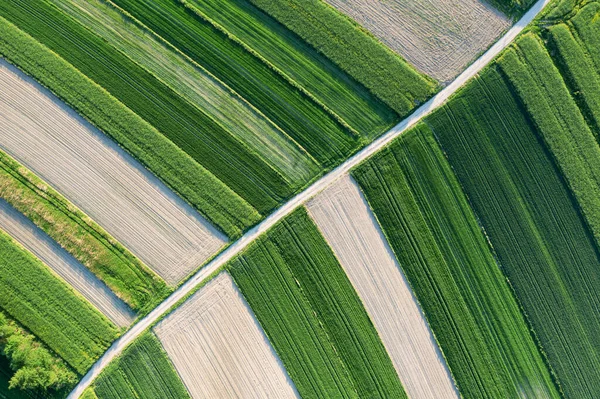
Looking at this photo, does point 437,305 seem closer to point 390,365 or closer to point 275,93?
point 390,365

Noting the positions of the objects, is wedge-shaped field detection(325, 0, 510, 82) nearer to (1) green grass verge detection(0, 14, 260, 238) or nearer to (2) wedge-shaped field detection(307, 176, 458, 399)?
(2) wedge-shaped field detection(307, 176, 458, 399)

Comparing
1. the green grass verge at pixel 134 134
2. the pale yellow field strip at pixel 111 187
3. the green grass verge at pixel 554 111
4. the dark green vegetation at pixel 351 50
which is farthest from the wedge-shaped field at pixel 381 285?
the green grass verge at pixel 554 111

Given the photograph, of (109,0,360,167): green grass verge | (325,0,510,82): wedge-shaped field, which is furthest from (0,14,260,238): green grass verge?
(325,0,510,82): wedge-shaped field

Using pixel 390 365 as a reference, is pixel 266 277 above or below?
above

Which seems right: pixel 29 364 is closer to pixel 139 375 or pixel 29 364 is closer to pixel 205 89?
pixel 139 375

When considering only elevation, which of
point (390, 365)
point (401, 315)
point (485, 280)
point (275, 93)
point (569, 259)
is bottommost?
point (390, 365)

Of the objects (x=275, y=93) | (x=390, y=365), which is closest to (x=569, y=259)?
(x=390, y=365)

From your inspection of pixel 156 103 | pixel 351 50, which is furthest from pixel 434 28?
pixel 156 103

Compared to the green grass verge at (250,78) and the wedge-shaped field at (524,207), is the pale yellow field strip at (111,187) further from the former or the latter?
the wedge-shaped field at (524,207)
